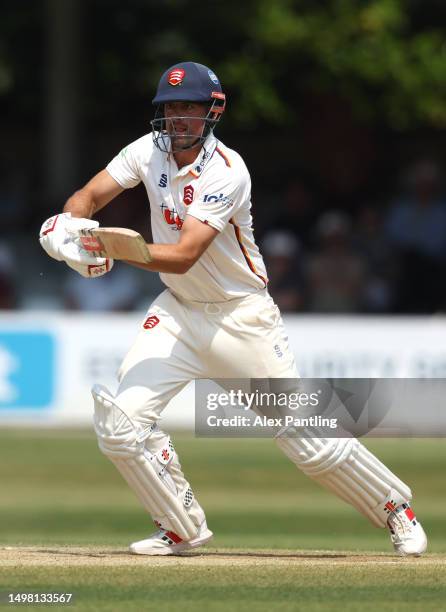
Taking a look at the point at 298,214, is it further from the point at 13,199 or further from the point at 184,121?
the point at 184,121

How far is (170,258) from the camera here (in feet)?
17.2

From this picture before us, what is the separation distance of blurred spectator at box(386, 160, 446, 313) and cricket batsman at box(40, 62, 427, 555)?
23.7ft

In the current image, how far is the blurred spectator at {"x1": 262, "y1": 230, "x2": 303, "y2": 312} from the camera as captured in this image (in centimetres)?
1278

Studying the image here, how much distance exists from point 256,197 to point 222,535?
23.6ft

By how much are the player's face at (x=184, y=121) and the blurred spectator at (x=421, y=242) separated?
24.5 feet

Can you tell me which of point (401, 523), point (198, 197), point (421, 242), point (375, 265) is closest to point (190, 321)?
point (198, 197)

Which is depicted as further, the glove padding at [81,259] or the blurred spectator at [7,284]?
the blurred spectator at [7,284]

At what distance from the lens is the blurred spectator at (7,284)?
526 inches

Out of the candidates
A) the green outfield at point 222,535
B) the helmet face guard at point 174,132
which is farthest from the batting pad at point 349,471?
the helmet face guard at point 174,132

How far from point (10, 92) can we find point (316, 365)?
517cm

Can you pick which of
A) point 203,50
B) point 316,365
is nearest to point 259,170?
point 203,50

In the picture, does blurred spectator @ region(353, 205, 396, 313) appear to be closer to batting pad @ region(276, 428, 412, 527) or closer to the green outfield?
the green outfield

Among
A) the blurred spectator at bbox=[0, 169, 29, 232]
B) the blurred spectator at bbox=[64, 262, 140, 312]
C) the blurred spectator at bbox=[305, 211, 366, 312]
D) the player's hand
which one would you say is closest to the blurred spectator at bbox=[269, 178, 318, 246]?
the blurred spectator at bbox=[305, 211, 366, 312]

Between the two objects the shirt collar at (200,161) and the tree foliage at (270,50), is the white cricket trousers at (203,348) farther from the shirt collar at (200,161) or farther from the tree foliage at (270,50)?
the tree foliage at (270,50)
